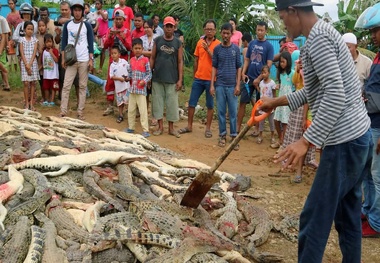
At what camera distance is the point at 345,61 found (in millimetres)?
2750

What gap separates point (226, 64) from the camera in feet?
25.7

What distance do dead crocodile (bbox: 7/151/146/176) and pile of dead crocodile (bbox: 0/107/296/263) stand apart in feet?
0.04

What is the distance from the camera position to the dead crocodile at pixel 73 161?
4.83 m

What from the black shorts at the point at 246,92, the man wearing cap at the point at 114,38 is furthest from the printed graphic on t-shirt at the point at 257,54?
the man wearing cap at the point at 114,38

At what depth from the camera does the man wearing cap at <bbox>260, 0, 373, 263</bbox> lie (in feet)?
8.84

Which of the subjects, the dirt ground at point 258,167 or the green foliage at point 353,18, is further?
the green foliage at point 353,18

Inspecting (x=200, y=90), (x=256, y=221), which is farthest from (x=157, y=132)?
(x=256, y=221)

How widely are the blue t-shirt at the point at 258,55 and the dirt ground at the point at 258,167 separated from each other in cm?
128

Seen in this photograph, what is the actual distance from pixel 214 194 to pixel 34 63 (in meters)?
5.67

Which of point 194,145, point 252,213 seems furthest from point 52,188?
point 194,145

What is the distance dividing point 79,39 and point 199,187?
5.61m

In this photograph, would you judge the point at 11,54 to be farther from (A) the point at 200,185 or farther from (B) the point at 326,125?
(B) the point at 326,125

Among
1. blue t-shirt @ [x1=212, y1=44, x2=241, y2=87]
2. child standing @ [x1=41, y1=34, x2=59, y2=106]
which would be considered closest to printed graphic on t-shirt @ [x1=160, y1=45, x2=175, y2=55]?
blue t-shirt @ [x1=212, y1=44, x2=241, y2=87]

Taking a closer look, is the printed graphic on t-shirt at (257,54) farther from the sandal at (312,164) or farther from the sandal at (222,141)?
the sandal at (312,164)
